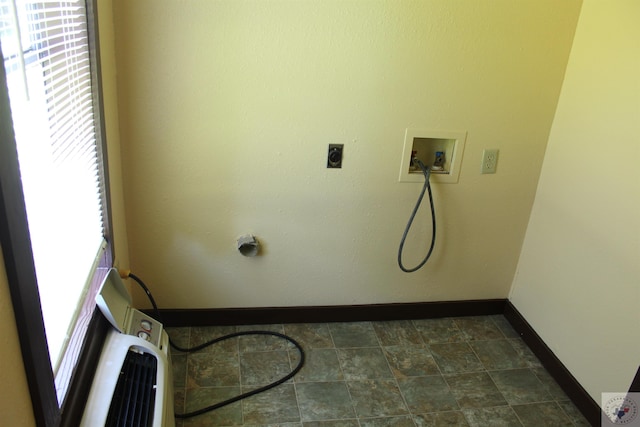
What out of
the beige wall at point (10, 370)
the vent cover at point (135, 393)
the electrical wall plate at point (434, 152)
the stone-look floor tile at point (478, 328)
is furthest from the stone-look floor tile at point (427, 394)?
the beige wall at point (10, 370)

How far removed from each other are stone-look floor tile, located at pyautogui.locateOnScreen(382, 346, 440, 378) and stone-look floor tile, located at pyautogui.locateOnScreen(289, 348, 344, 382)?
244mm

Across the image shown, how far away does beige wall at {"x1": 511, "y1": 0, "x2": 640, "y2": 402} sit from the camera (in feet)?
5.43

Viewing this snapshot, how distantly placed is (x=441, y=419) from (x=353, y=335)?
57cm

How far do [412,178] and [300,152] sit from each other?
0.51 meters

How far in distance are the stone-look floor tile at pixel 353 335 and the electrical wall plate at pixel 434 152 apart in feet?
2.47

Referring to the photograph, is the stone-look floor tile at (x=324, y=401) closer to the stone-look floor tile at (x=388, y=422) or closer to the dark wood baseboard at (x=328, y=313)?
the stone-look floor tile at (x=388, y=422)

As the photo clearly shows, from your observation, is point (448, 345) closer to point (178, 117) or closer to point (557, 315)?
point (557, 315)

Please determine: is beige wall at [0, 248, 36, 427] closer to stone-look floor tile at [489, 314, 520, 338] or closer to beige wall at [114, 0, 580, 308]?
beige wall at [114, 0, 580, 308]

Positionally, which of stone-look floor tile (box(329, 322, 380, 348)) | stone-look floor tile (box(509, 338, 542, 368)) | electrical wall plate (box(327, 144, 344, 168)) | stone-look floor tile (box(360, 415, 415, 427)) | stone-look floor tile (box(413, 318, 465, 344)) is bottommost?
stone-look floor tile (box(360, 415, 415, 427))

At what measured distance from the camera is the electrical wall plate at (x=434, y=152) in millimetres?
2012

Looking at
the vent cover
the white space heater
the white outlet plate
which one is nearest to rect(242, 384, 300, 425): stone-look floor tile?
the white space heater

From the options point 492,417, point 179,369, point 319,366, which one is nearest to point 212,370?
point 179,369

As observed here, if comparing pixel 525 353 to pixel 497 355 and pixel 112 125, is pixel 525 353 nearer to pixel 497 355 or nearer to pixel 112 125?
pixel 497 355

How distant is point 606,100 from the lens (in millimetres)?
1755
